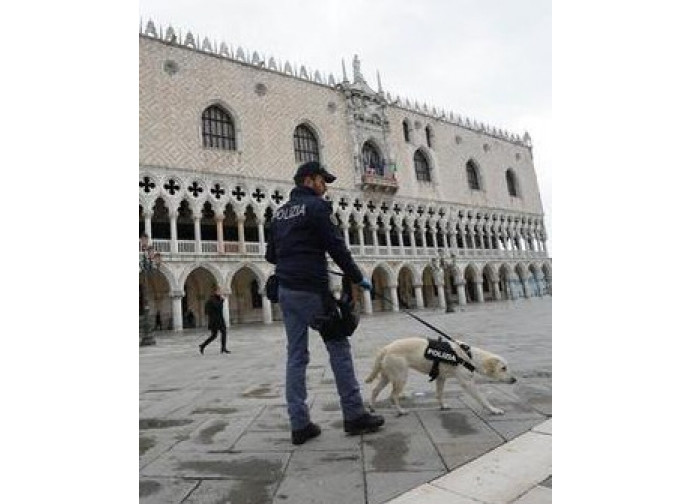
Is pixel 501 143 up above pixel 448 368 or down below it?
above

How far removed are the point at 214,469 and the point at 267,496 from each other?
43cm

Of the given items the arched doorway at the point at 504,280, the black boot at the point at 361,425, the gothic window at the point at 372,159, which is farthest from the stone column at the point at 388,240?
the black boot at the point at 361,425

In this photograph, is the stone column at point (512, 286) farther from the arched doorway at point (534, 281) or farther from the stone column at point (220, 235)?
the stone column at point (220, 235)

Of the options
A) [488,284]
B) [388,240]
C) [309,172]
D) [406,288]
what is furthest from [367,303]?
[309,172]

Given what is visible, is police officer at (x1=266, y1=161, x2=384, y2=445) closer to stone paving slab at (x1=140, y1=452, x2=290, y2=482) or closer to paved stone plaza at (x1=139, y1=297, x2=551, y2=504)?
paved stone plaza at (x1=139, y1=297, x2=551, y2=504)

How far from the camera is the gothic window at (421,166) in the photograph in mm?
28828

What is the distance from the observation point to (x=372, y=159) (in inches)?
1038

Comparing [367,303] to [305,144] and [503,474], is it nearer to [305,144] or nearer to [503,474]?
[305,144]

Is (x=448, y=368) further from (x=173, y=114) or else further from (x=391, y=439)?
(x=173, y=114)

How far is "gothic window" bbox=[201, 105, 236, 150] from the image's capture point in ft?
66.7

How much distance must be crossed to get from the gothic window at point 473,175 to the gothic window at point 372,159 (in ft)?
28.8

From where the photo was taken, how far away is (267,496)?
1740 millimetres
